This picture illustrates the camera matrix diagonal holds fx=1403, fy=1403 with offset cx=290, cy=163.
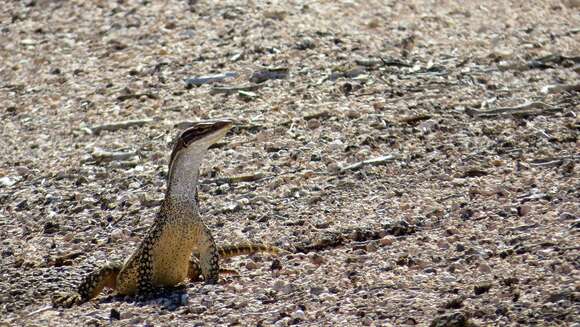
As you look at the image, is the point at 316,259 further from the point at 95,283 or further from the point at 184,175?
the point at 95,283

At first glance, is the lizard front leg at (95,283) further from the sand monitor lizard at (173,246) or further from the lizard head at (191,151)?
the lizard head at (191,151)

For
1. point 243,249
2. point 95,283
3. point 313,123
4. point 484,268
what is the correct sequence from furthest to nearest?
1. point 313,123
2. point 243,249
3. point 95,283
4. point 484,268

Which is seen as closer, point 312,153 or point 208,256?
point 208,256

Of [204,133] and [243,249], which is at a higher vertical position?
[204,133]

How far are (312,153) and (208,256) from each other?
91.6 inches

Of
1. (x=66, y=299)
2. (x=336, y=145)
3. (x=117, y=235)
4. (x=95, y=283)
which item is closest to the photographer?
(x=66, y=299)

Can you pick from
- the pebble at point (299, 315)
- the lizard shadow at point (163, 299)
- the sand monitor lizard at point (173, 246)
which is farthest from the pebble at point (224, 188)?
the pebble at point (299, 315)

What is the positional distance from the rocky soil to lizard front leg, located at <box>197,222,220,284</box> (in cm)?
8

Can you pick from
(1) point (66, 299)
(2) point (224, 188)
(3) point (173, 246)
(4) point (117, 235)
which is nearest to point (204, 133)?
(3) point (173, 246)

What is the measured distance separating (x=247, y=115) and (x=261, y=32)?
1660 millimetres

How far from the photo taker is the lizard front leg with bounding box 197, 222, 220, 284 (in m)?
9.25

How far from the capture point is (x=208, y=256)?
30.4 feet

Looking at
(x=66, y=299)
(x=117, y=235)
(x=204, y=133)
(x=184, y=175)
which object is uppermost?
(x=204, y=133)

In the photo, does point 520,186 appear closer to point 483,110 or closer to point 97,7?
point 483,110
